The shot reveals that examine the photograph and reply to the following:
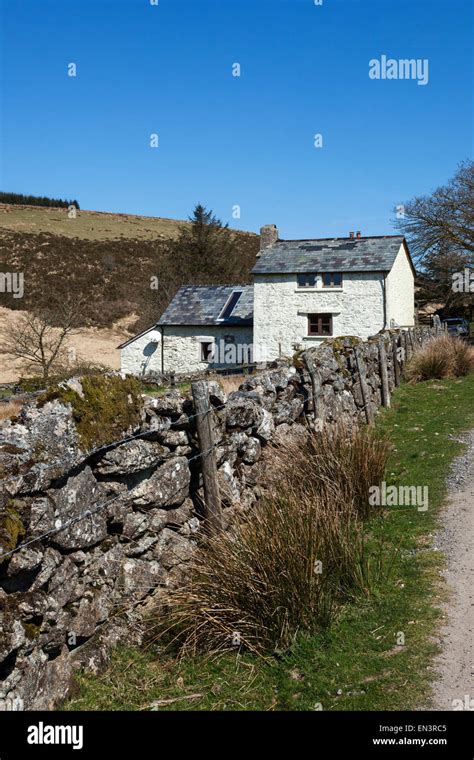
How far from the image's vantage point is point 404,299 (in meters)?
34.1

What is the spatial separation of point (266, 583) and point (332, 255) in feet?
91.7

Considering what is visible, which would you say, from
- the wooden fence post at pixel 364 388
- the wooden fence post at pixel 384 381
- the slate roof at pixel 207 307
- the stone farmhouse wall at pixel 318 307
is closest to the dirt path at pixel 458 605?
the wooden fence post at pixel 364 388

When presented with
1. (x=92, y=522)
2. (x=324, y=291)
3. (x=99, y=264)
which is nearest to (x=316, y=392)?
(x=92, y=522)

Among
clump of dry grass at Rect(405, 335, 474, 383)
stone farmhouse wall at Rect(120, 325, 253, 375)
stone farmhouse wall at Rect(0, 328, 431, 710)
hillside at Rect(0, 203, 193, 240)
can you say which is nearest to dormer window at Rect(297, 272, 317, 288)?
stone farmhouse wall at Rect(120, 325, 253, 375)

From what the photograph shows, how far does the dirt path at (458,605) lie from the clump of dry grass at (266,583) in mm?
791

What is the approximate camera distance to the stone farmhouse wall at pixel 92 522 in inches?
166

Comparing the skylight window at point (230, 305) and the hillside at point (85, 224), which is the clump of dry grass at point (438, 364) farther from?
the hillside at point (85, 224)

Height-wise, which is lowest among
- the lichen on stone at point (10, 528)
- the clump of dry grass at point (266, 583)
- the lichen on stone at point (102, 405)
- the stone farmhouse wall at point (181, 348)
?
the clump of dry grass at point (266, 583)

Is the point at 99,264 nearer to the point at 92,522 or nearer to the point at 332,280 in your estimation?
the point at 332,280

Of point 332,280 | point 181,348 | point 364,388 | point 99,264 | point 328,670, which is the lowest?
point 328,670

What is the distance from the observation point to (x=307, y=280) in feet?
103

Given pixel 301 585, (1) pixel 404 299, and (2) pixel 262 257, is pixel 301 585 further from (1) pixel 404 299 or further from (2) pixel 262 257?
(1) pixel 404 299

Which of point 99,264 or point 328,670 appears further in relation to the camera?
point 99,264
